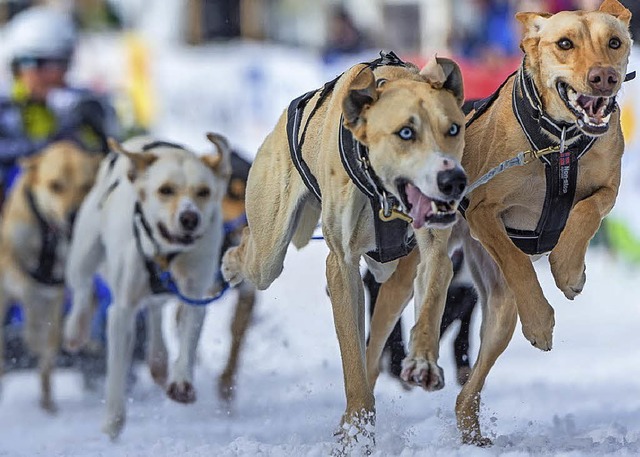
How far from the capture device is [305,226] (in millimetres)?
5258

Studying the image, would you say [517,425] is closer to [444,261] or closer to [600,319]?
[444,261]

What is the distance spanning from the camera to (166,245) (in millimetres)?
6387

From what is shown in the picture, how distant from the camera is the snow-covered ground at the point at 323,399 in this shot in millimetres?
5094

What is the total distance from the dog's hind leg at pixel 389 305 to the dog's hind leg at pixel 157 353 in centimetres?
221

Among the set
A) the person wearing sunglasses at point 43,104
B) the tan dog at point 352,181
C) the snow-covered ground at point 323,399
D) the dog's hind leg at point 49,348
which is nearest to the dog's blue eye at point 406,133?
the tan dog at point 352,181

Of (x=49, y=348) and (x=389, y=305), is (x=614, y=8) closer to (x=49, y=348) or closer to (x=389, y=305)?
(x=389, y=305)

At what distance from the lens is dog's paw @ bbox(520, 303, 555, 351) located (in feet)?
14.6

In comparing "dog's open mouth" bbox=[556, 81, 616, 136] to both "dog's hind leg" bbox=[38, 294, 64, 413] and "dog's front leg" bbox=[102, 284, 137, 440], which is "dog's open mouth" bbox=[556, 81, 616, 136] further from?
"dog's hind leg" bbox=[38, 294, 64, 413]

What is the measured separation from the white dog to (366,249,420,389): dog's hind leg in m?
1.31

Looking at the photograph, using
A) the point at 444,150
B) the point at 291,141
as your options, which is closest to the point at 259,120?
the point at 291,141

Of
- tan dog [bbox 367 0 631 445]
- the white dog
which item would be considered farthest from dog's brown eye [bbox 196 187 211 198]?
tan dog [bbox 367 0 631 445]

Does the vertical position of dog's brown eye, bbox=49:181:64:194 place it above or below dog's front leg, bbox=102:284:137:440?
above

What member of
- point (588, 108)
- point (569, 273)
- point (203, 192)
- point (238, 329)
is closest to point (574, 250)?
point (569, 273)

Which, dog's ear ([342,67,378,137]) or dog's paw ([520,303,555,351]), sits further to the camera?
dog's paw ([520,303,555,351])
